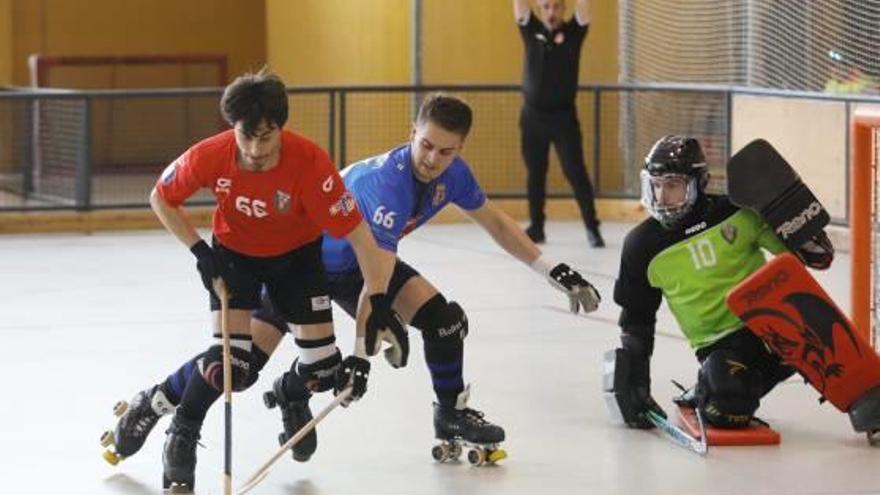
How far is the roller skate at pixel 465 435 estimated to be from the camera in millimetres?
6238

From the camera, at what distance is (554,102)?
12062 mm

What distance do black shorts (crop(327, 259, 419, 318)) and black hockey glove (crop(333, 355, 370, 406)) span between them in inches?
20.1

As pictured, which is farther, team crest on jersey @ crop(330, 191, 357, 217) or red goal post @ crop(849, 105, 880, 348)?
red goal post @ crop(849, 105, 880, 348)

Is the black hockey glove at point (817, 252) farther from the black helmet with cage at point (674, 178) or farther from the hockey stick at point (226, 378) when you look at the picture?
the hockey stick at point (226, 378)

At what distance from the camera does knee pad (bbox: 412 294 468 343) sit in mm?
6250

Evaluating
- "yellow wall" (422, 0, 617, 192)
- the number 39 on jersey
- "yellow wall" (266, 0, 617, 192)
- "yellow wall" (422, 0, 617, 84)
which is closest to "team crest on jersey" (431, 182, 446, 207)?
the number 39 on jersey

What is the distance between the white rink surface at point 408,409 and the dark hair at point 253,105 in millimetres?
1187

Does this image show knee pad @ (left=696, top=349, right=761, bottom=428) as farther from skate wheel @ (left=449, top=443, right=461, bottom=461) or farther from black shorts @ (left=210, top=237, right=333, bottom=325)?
black shorts @ (left=210, top=237, right=333, bottom=325)

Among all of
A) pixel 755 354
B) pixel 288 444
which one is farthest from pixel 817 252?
pixel 288 444

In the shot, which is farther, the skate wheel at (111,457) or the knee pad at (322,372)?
the skate wheel at (111,457)

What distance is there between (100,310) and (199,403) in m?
4.05

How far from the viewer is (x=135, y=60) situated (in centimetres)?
1717

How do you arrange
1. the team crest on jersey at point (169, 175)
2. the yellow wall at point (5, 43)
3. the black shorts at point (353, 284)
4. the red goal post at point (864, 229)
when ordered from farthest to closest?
the yellow wall at point (5, 43)
the red goal post at point (864, 229)
the black shorts at point (353, 284)
the team crest on jersey at point (169, 175)

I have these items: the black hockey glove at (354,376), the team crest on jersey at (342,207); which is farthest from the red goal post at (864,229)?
the team crest on jersey at (342,207)
